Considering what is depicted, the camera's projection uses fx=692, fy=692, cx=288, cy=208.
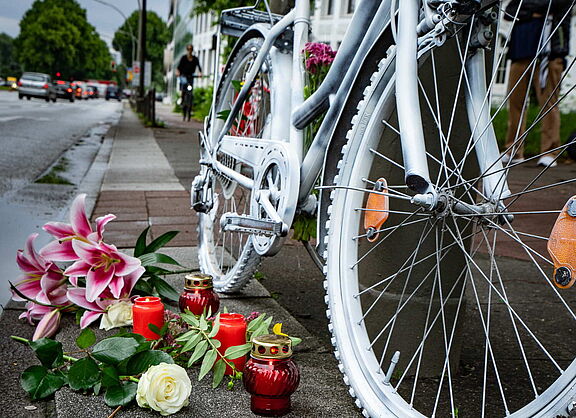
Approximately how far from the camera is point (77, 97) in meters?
65.1

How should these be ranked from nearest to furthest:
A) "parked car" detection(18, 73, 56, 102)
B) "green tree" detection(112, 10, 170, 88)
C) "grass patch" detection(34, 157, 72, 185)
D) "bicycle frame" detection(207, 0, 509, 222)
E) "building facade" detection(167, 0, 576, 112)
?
"bicycle frame" detection(207, 0, 509, 222) → "grass patch" detection(34, 157, 72, 185) → "building facade" detection(167, 0, 576, 112) → "parked car" detection(18, 73, 56, 102) → "green tree" detection(112, 10, 170, 88)

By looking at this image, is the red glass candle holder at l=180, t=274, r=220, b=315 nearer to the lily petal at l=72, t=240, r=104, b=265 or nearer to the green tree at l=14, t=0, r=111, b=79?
the lily petal at l=72, t=240, r=104, b=265

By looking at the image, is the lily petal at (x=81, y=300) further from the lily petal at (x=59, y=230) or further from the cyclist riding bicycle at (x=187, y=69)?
the cyclist riding bicycle at (x=187, y=69)

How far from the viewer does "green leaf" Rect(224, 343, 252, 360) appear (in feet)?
5.84

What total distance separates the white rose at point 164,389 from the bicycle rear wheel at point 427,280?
0.38 metres

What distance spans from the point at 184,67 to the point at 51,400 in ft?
59.8

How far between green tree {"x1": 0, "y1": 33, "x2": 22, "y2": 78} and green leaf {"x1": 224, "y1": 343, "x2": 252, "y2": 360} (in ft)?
309

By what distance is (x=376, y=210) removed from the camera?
64.6 inches

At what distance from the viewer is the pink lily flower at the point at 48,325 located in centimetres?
215

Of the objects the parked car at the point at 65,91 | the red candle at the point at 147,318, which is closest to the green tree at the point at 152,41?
the parked car at the point at 65,91

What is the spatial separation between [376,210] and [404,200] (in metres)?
0.34

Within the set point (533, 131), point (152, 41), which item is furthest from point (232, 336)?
point (152, 41)

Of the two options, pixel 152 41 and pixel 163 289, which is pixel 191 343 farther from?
pixel 152 41

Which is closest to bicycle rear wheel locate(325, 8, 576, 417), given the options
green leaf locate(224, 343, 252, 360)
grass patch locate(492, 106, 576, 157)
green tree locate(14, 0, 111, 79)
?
green leaf locate(224, 343, 252, 360)
